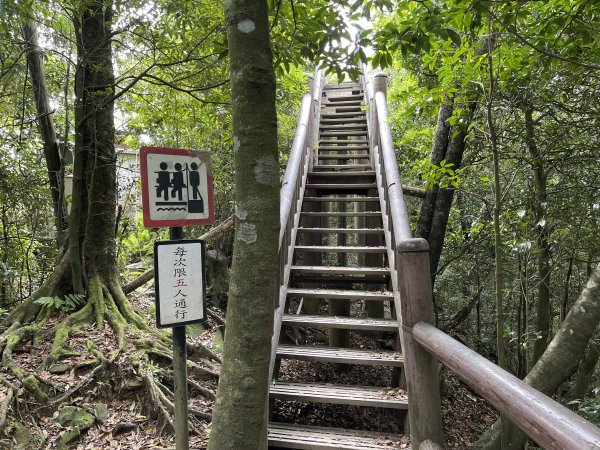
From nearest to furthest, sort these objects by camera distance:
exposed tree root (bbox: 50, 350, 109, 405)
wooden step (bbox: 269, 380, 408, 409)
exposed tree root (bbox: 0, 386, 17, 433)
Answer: exposed tree root (bbox: 0, 386, 17, 433) → wooden step (bbox: 269, 380, 408, 409) → exposed tree root (bbox: 50, 350, 109, 405)

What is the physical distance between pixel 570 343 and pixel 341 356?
1.88 metres

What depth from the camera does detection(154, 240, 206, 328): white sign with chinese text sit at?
187 cm

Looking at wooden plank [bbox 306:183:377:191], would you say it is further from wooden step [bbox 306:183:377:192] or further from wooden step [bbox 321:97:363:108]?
wooden step [bbox 321:97:363:108]

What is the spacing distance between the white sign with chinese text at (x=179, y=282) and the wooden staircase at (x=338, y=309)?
1.29m

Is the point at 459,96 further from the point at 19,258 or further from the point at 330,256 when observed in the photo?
the point at 330,256

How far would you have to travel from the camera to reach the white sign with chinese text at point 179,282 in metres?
1.87

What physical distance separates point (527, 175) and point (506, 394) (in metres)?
4.63

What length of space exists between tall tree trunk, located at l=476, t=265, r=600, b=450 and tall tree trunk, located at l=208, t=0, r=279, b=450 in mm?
2823

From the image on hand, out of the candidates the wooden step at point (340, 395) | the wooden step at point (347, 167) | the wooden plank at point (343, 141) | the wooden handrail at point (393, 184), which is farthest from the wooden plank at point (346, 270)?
the wooden plank at point (343, 141)

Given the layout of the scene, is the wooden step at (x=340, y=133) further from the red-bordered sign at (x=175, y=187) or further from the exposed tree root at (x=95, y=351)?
the red-bordered sign at (x=175, y=187)

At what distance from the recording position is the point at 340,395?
2.85 m

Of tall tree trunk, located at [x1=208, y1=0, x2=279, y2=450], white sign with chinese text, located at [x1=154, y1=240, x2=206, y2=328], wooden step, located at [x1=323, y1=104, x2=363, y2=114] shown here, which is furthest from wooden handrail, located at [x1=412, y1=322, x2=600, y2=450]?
wooden step, located at [x1=323, y1=104, x2=363, y2=114]

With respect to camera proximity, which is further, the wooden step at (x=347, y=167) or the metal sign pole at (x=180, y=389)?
the wooden step at (x=347, y=167)

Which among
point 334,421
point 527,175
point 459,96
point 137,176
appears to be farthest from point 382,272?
point 137,176
